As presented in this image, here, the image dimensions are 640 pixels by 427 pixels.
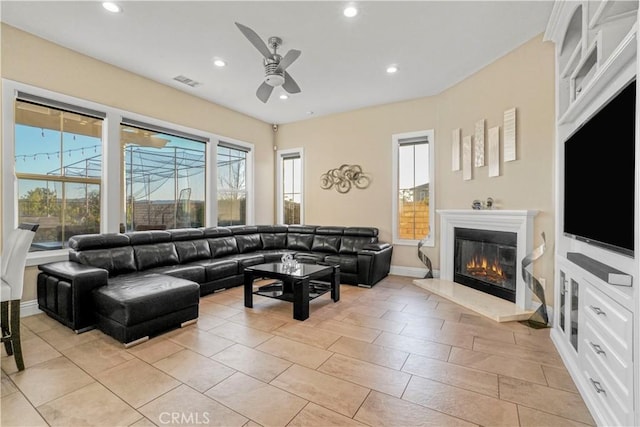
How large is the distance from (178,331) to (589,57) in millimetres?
4258

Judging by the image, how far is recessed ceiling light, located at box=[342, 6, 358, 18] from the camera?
9.37 feet

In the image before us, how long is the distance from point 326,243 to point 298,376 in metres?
3.52

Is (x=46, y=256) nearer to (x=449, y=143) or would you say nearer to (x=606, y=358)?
(x=606, y=358)

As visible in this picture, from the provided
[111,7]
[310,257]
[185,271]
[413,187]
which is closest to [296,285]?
[185,271]

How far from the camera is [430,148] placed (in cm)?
520

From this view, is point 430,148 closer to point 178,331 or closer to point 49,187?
point 178,331

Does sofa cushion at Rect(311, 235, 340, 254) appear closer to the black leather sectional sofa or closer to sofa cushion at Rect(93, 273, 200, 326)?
the black leather sectional sofa

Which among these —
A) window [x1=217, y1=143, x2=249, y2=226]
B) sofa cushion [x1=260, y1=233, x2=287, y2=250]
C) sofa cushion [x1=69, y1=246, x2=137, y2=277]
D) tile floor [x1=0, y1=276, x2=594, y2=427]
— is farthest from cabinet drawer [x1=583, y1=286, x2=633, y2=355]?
window [x1=217, y1=143, x2=249, y2=226]

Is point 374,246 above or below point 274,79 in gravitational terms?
below

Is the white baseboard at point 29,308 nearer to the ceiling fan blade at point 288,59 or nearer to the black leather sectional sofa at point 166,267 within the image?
the black leather sectional sofa at point 166,267

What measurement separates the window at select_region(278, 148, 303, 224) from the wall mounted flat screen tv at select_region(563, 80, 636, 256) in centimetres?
501

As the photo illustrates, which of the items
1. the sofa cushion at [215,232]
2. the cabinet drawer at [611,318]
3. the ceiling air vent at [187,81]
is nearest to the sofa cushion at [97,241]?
the sofa cushion at [215,232]

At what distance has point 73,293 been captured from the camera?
9.36ft

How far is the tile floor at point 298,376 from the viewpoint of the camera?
5.87 feet
